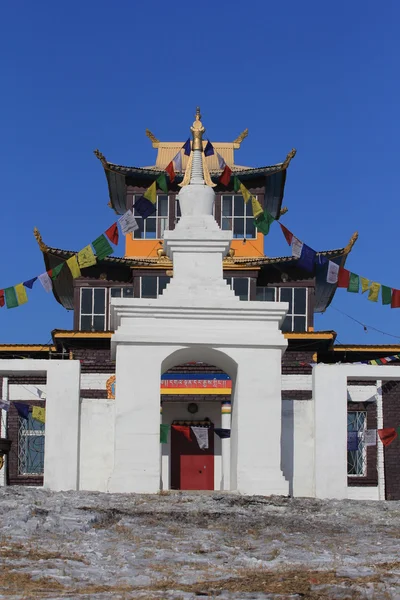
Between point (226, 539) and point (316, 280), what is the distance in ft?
73.6

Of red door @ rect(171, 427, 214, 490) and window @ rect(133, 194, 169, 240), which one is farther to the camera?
window @ rect(133, 194, 169, 240)

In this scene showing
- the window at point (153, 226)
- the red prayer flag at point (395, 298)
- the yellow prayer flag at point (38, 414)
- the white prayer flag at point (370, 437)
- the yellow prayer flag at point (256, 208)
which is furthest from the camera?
the window at point (153, 226)

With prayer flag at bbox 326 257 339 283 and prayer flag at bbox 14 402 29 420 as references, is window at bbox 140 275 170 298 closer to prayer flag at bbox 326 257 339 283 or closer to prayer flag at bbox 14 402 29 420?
prayer flag at bbox 14 402 29 420

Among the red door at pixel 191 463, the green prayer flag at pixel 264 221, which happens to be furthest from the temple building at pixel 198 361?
the green prayer flag at pixel 264 221

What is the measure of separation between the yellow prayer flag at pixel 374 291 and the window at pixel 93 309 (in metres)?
12.0

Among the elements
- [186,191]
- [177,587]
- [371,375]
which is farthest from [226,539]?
[186,191]

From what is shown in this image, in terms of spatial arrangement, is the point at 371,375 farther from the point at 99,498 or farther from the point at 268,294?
the point at 268,294

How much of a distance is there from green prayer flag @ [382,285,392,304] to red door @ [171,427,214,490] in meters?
8.74

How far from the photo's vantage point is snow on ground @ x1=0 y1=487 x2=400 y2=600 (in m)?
10.7

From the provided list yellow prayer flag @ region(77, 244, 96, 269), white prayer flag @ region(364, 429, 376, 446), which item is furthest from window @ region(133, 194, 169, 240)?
yellow prayer flag @ region(77, 244, 96, 269)

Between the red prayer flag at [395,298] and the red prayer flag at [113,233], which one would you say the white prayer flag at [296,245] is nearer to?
the red prayer flag at [395,298]

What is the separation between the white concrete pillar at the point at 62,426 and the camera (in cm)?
2027

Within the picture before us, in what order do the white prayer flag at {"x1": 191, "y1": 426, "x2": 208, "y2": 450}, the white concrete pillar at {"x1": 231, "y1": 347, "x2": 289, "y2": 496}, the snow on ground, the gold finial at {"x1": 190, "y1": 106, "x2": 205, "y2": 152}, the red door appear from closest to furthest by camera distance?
the snow on ground, the white concrete pillar at {"x1": 231, "y1": 347, "x2": 289, "y2": 496}, the gold finial at {"x1": 190, "y1": 106, "x2": 205, "y2": 152}, the white prayer flag at {"x1": 191, "y1": 426, "x2": 208, "y2": 450}, the red door

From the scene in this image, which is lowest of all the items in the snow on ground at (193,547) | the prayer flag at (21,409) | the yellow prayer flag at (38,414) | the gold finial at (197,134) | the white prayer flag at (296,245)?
the snow on ground at (193,547)
